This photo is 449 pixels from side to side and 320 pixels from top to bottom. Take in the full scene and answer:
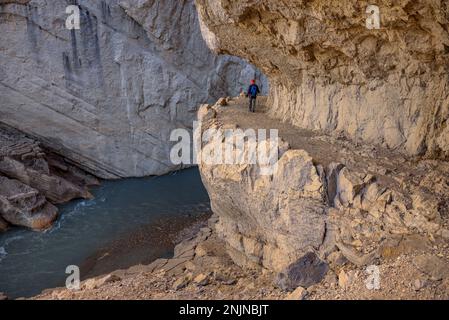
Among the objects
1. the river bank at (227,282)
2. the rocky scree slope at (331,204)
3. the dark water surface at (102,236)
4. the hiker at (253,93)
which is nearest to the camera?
the river bank at (227,282)

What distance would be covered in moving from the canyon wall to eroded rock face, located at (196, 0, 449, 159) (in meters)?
7.12

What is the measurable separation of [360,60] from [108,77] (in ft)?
34.4

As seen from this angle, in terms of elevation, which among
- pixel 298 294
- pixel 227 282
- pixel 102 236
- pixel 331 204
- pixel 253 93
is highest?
pixel 253 93

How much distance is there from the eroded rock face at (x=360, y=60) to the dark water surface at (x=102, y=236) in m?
5.31

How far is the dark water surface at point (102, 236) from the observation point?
30.5 feet

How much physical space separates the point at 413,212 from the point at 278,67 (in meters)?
4.62

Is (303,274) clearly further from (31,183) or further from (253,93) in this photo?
(31,183)

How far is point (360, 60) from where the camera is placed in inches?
254

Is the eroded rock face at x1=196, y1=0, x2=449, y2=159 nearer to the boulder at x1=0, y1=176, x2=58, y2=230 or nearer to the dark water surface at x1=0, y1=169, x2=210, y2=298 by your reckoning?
the dark water surface at x1=0, y1=169, x2=210, y2=298

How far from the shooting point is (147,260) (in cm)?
963

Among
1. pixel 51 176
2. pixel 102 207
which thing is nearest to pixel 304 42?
pixel 102 207

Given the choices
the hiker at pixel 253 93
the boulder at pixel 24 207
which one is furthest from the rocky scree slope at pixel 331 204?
the boulder at pixel 24 207

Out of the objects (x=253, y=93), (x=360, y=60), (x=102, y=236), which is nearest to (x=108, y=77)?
(x=102, y=236)

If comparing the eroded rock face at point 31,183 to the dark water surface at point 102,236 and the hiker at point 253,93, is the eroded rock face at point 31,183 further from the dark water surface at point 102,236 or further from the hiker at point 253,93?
the hiker at point 253,93
